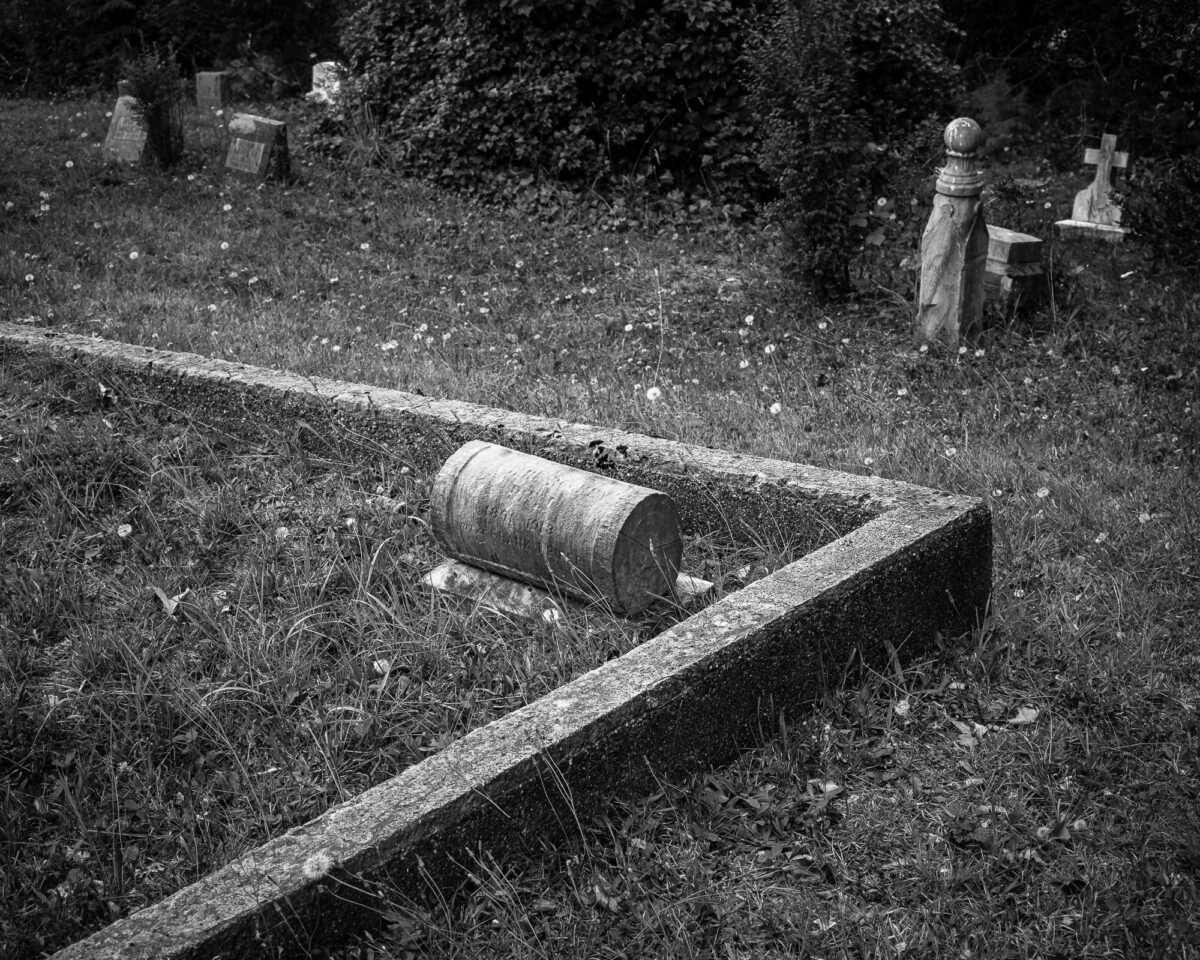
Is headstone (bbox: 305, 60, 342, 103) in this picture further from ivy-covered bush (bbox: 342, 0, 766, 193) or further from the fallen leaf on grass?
the fallen leaf on grass

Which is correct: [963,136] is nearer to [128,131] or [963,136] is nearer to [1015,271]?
[1015,271]

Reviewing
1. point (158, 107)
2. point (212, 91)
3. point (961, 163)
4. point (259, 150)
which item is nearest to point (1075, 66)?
point (961, 163)

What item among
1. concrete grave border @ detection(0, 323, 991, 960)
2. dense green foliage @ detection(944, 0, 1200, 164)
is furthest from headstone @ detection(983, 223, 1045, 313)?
concrete grave border @ detection(0, 323, 991, 960)

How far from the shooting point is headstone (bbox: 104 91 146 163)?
32.2 feet

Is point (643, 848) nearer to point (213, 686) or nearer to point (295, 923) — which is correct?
point (295, 923)

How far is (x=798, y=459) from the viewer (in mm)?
4441

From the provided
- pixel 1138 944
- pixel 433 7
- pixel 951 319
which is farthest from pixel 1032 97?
pixel 1138 944

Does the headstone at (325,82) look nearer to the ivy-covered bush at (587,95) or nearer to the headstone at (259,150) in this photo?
the headstone at (259,150)

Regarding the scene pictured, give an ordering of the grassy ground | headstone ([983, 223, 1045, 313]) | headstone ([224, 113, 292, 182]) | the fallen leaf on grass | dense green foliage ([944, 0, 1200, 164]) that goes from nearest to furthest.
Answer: the grassy ground
the fallen leaf on grass
headstone ([983, 223, 1045, 313])
headstone ([224, 113, 292, 182])
dense green foliage ([944, 0, 1200, 164])

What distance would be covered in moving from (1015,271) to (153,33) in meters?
13.2

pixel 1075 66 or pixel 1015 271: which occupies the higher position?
pixel 1075 66

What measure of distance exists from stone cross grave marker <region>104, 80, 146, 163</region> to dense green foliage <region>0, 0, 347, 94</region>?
513 cm

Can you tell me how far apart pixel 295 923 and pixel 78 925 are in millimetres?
562

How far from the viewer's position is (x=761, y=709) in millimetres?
2814
